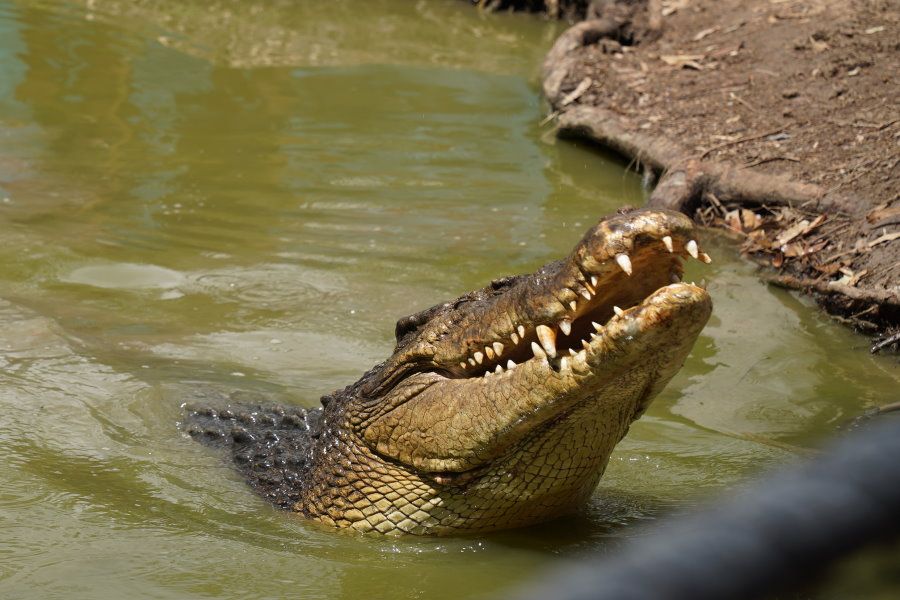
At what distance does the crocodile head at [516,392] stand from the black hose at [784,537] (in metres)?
2.39

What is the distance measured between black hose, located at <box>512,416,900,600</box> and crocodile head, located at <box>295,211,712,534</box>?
2386 mm

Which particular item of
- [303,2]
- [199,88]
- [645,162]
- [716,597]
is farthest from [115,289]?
[303,2]

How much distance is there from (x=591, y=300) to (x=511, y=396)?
389 mm

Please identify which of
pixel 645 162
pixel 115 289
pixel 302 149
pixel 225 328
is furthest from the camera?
pixel 302 149

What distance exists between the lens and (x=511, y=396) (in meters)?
3.41

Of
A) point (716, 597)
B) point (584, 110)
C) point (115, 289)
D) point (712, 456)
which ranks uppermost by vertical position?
point (716, 597)

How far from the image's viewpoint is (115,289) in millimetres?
6930

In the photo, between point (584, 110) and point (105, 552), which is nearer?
point (105, 552)

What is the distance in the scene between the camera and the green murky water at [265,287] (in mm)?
3818

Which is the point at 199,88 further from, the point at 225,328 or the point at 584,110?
the point at 225,328

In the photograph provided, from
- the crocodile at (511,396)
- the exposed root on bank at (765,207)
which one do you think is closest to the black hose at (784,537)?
the crocodile at (511,396)

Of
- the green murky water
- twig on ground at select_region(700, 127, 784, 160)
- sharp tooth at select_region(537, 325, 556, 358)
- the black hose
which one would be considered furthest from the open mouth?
twig on ground at select_region(700, 127, 784, 160)

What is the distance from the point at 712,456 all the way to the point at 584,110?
20.7 feet

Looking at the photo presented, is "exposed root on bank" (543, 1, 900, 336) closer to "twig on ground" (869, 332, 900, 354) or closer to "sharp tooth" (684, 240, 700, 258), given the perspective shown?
"twig on ground" (869, 332, 900, 354)
